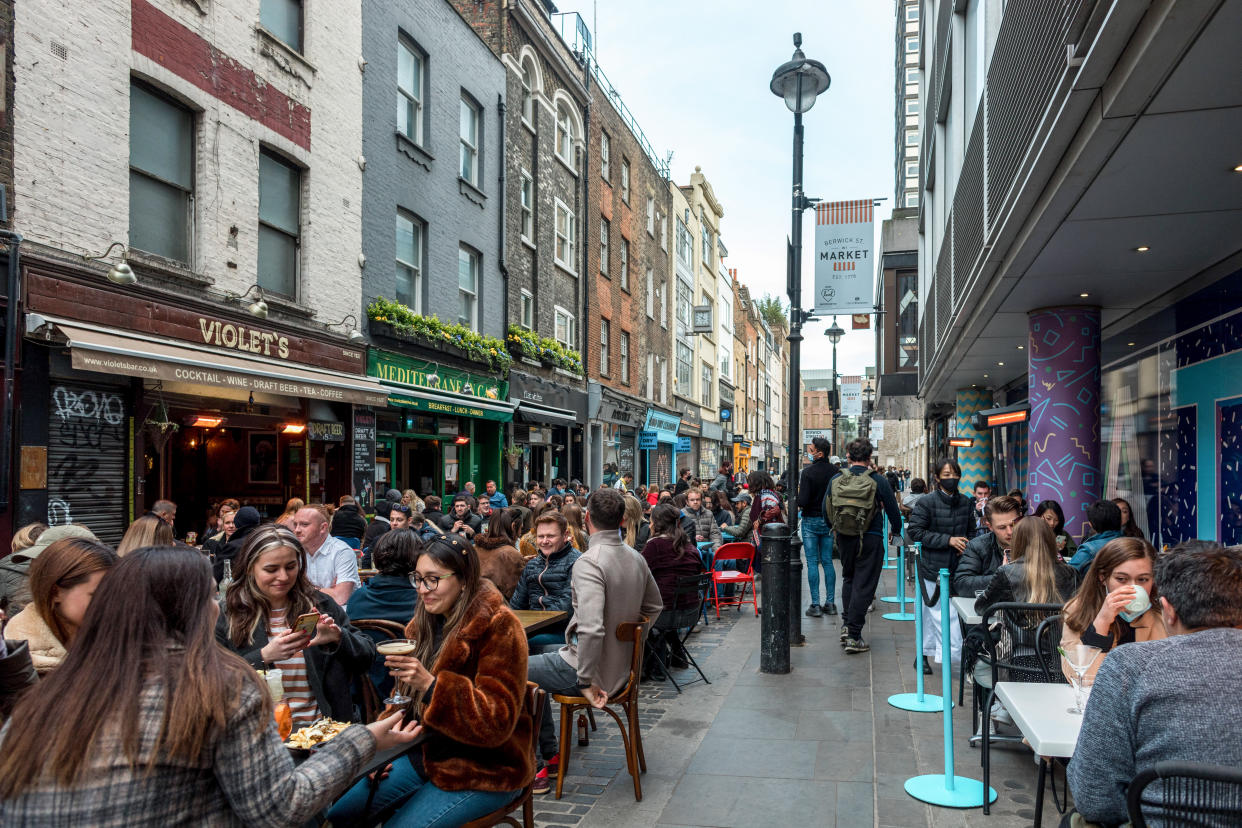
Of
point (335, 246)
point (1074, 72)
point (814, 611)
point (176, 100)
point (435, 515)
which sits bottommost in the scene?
point (814, 611)

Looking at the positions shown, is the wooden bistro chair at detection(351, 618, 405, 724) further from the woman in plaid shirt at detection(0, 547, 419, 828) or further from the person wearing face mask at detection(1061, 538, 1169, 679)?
the person wearing face mask at detection(1061, 538, 1169, 679)

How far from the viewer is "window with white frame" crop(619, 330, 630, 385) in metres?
30.2

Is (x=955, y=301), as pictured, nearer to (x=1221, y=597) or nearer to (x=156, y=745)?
(x=1221, y=597)

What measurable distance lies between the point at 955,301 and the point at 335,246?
941 centimetres

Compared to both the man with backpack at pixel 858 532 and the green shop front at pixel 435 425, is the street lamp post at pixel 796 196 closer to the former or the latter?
the man with backpack at pixel 858 532

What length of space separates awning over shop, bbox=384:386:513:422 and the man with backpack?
8067 millimetres

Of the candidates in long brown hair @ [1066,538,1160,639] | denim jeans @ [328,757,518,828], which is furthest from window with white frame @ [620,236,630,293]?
denim jeans @ [328,757,518,828]

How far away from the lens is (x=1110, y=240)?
6699 mm

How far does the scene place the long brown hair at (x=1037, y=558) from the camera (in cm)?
515

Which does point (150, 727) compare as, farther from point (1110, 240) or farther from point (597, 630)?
point (1110, 240)

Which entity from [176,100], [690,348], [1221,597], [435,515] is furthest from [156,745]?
[690,348]

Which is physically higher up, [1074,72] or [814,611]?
[1074,72]

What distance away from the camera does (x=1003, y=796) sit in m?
4.87

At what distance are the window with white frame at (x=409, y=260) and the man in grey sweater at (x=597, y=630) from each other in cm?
1195
